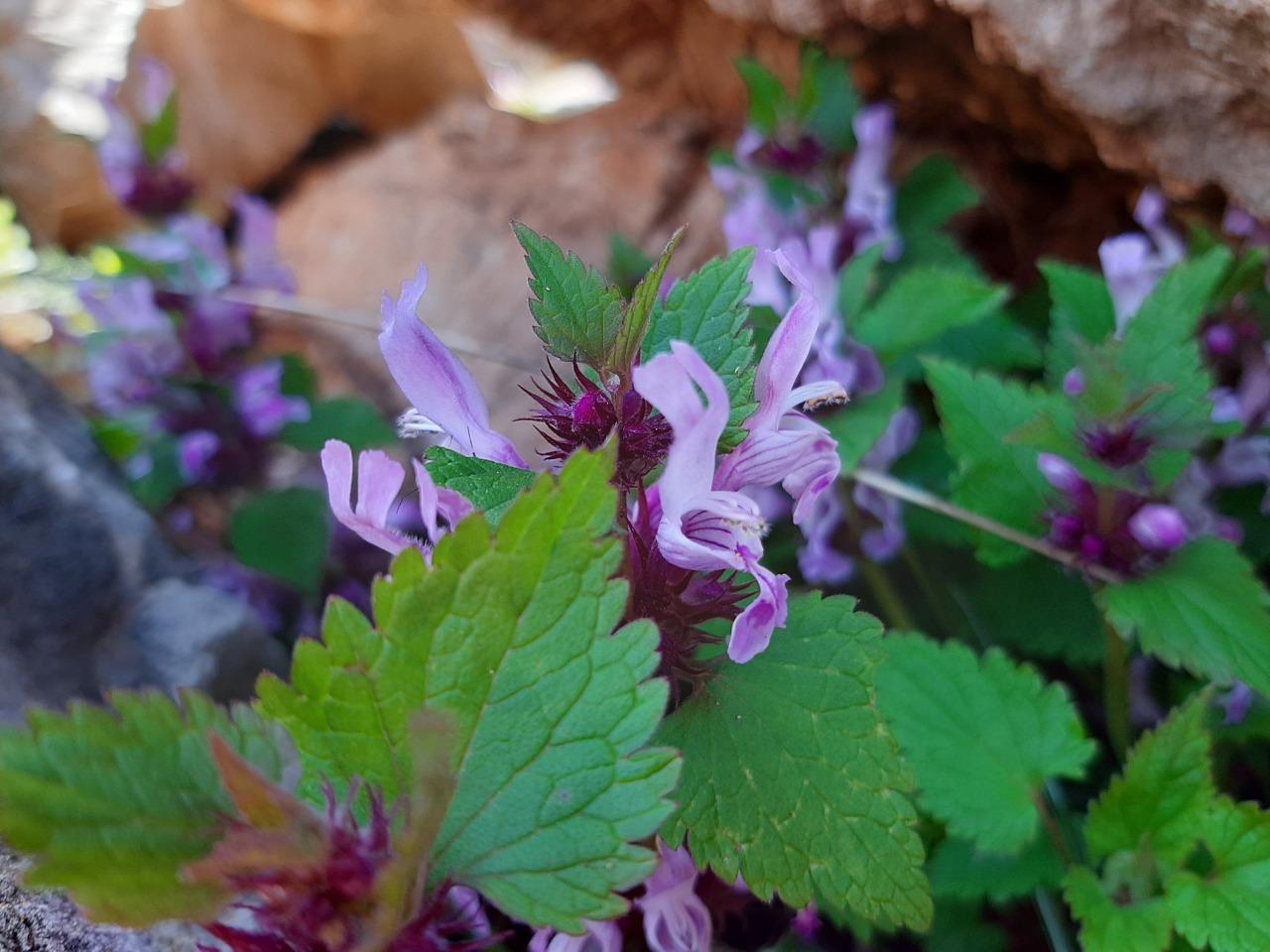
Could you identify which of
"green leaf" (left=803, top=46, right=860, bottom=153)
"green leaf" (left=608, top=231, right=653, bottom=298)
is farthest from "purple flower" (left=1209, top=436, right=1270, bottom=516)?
"green leaf" (left=608, top=231, right=653, bottom=298)

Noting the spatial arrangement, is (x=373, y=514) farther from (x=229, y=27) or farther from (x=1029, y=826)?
(x=229, y=27)

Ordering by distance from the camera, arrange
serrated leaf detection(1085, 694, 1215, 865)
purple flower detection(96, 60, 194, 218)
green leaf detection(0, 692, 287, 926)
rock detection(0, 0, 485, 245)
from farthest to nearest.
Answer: rock detection(0, 0, 485, 245) → purple flower detection(96, 60, 194, 218) → serrated leaf detection(1085, 694, 1215, 865) → green leaf detection(0, 692, 287, 926)

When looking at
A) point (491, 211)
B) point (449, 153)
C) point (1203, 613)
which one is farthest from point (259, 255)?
point (1203, 613)

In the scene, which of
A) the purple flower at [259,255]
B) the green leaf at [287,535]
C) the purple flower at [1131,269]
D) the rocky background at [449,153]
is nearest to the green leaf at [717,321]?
the rocky background at [449,153]

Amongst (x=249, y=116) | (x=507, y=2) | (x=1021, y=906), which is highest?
(x=507, y=2)

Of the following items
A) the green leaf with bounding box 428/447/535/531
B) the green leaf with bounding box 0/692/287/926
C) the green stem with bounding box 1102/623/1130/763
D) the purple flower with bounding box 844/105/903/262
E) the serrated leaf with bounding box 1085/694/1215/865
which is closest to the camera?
the green leaf with bounding box 0/692/287/926

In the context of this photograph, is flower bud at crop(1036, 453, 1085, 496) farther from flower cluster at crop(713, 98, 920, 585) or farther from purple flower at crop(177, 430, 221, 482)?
purple flower at crop(177, 430, 221, 482)

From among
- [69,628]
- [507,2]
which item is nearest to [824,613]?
[69,628]

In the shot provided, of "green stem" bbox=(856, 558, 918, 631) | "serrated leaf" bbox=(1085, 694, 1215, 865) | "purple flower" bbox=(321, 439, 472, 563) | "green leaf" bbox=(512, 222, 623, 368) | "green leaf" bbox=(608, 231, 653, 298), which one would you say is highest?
"green leaf" bbox=(512, 222, 623, 368)
